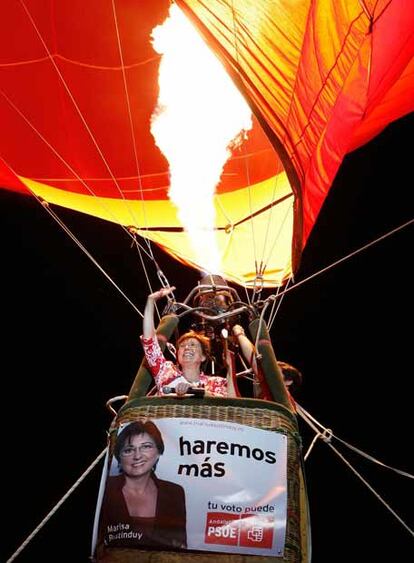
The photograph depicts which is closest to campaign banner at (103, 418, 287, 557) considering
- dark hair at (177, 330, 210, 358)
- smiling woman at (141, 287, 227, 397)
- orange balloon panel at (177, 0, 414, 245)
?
smiling woman at (141, 287, 227, 397)

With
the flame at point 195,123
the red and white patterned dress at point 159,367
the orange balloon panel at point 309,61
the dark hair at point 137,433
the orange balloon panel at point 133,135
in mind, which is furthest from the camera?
the flame at point 195,123

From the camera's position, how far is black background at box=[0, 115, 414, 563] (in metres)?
4.63

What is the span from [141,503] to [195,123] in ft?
8.93

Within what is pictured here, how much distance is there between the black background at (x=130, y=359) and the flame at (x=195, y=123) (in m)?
1.39

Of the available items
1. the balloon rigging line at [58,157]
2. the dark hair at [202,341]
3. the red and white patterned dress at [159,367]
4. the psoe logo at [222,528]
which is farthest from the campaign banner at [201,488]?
the balloon rigging line at [58,157]

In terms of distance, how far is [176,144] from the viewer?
4.08m

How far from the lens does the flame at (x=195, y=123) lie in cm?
371

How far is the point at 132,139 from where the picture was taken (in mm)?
4281

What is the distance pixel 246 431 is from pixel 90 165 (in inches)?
120

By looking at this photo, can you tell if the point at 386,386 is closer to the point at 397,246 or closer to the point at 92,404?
the point at 397,246

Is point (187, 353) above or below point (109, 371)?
below

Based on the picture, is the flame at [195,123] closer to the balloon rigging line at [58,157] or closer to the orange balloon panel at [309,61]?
the balloon rigging line at [58,157]

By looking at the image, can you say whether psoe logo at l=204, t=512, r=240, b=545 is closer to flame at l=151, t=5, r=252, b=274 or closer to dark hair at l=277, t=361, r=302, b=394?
dark hair at l=277, t=361, r=302, b=394

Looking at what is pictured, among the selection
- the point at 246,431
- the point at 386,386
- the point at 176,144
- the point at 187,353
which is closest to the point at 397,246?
the point at 386,386
